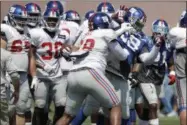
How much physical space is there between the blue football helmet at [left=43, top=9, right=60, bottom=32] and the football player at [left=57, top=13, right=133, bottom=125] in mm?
1211

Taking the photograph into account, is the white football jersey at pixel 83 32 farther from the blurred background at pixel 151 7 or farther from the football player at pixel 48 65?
the blurred background at pixel 151 7

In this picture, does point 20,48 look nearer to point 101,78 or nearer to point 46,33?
point 46,33

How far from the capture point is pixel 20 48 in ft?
38.0

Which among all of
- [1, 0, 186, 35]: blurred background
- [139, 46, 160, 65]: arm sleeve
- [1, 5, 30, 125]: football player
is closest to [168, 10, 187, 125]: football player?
[139, 46, 160, 65]: arm sleeve

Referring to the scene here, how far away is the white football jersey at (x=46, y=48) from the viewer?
11031mm

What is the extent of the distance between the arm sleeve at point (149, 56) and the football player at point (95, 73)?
70 centimetres

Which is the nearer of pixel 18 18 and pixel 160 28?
pixel 18 18

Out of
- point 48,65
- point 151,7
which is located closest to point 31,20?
point 48,65

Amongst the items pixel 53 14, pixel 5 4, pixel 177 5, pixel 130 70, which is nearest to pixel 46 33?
pixel 53 14

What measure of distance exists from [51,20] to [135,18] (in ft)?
4.04

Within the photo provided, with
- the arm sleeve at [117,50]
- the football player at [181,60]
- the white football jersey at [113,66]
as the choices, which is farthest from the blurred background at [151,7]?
the football player at [181,60]

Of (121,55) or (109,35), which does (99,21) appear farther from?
(121,55)

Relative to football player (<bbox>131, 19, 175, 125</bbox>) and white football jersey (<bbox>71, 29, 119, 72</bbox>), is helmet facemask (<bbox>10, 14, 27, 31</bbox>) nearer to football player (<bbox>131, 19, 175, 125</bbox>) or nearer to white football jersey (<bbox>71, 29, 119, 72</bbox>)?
football player (<bbox>131, 19, 175, 125</bbox>)

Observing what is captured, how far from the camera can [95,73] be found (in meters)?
9.66
